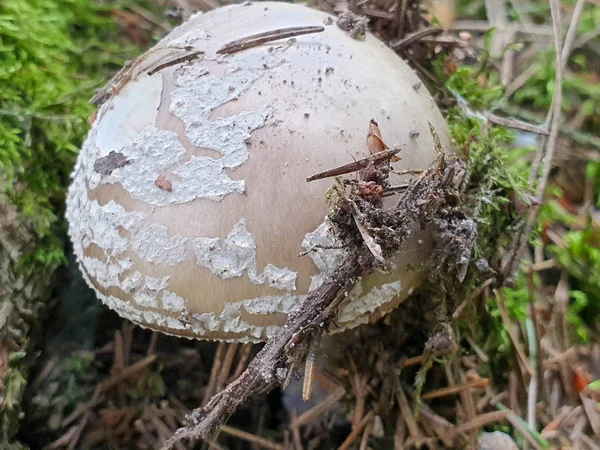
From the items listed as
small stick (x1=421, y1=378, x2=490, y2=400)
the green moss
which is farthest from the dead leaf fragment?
the green moss

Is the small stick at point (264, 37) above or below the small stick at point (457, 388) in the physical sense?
above

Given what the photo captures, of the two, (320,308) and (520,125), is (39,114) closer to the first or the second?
(320,308)

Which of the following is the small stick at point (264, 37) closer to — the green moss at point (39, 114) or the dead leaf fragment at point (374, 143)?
the dead leaf fragment at point (374, 143)

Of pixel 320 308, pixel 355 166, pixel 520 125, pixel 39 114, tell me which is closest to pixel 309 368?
pixel 320 308

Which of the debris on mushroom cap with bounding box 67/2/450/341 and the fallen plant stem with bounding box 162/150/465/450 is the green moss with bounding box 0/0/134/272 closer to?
the debris on mushroom cap with bounding box 67/2/450/341

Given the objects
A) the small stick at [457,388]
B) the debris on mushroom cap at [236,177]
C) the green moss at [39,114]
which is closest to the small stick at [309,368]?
the debris on mushroom cap at [236,177]
